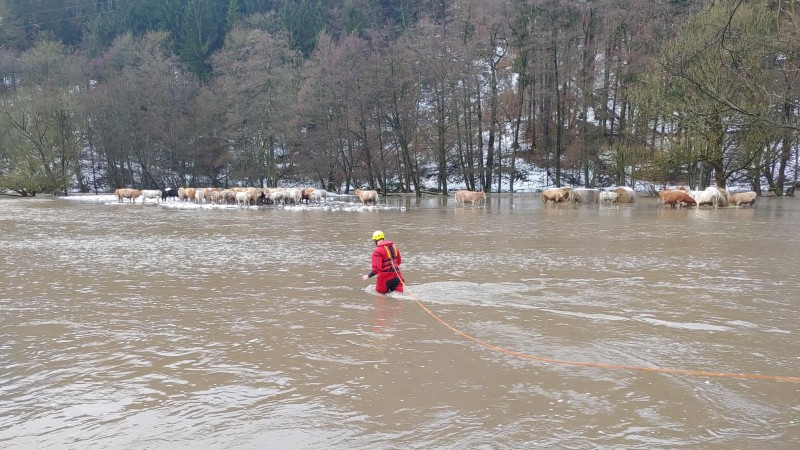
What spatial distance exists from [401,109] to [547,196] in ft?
52.3

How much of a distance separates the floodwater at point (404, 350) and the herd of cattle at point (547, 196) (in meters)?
17.5

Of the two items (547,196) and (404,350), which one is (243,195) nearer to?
(547,196)

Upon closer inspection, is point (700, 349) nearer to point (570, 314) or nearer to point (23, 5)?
point (570, 314)

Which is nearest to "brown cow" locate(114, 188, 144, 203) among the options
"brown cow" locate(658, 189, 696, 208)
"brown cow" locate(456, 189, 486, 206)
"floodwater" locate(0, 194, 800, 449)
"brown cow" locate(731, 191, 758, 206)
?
"brown cow" locate(456, 189, 486, 206)

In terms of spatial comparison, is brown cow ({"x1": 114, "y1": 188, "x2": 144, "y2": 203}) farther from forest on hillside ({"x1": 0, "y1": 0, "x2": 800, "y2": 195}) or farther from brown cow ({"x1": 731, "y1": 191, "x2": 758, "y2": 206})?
brown cow ({"x1": 731, "y1": 191, "x2": 758, "y2": 206})

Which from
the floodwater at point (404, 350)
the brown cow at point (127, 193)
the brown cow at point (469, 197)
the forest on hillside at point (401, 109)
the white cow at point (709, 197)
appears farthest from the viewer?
the brown cow at point (127, 193)

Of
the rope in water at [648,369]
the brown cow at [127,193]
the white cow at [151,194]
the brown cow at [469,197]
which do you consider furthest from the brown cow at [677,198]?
the brown cow at [127,193]

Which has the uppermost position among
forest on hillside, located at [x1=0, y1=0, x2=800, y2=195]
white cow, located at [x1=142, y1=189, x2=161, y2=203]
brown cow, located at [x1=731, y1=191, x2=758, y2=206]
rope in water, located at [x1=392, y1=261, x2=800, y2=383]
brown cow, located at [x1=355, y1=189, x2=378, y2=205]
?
forest on hillside, located at [x1=0, y1=0, x2=800, y2=195]

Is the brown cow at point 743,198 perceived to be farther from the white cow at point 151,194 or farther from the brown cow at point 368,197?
the white cow at point 151,194

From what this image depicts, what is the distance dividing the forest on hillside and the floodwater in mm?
21332

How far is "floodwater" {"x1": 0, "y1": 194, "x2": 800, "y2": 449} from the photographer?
4.62 m

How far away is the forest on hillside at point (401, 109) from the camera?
127ft

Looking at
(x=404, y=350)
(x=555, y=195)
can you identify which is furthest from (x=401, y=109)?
(x=404, y=350)

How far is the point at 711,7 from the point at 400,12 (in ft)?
153
